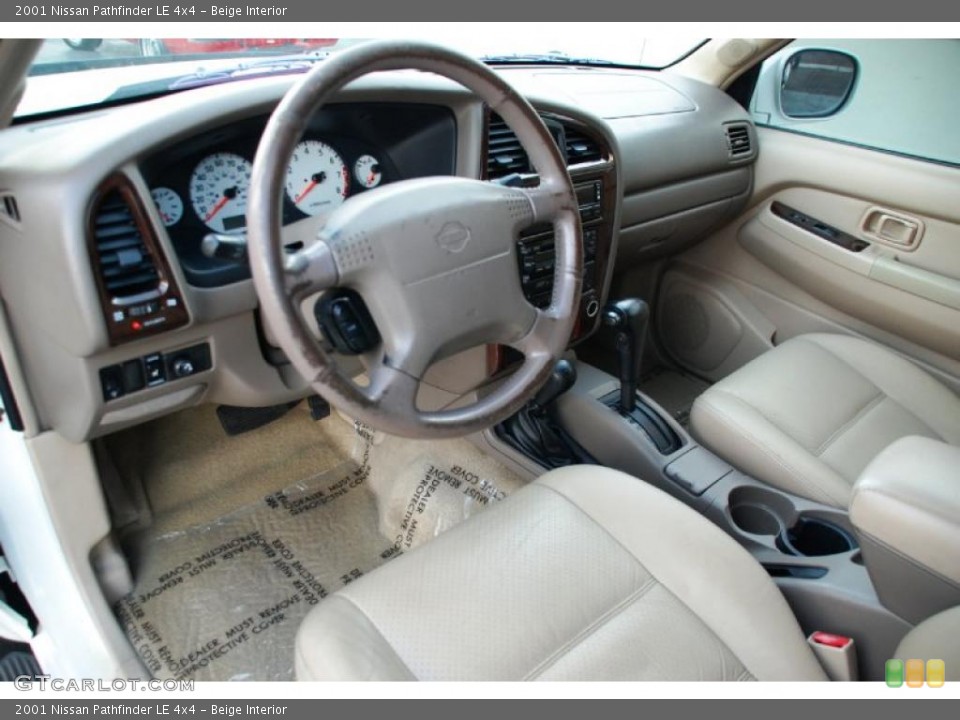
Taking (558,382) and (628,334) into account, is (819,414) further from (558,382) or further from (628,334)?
(558,382)

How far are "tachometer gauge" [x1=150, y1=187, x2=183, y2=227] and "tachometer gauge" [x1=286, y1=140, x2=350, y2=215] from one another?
0.17 m

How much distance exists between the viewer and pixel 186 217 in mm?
1117

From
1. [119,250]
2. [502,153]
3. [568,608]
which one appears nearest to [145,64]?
[119,250]

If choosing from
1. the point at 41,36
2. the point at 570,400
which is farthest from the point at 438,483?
the point at 41,36

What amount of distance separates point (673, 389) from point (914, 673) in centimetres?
152

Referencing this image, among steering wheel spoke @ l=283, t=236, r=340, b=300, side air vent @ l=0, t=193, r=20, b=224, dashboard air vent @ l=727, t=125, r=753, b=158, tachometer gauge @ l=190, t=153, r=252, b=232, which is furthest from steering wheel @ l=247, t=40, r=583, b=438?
dashboard air vent @ l=727, t=125, r=753, b=158

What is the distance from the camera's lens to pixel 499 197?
1.07 meters

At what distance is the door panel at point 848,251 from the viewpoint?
71.9 inches

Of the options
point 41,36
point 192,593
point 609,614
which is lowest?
point 192,593

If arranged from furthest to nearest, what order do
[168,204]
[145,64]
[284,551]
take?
[284,551]
[145,64]
[168,204]

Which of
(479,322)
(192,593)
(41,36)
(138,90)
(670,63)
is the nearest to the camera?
(41,36)

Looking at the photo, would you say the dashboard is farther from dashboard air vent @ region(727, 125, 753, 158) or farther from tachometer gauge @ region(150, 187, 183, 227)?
dashboard air vent @ region(727, 125, 753, 158)

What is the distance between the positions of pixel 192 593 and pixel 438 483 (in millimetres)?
594

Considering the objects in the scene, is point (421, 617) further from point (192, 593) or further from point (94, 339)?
point (192, 593)
